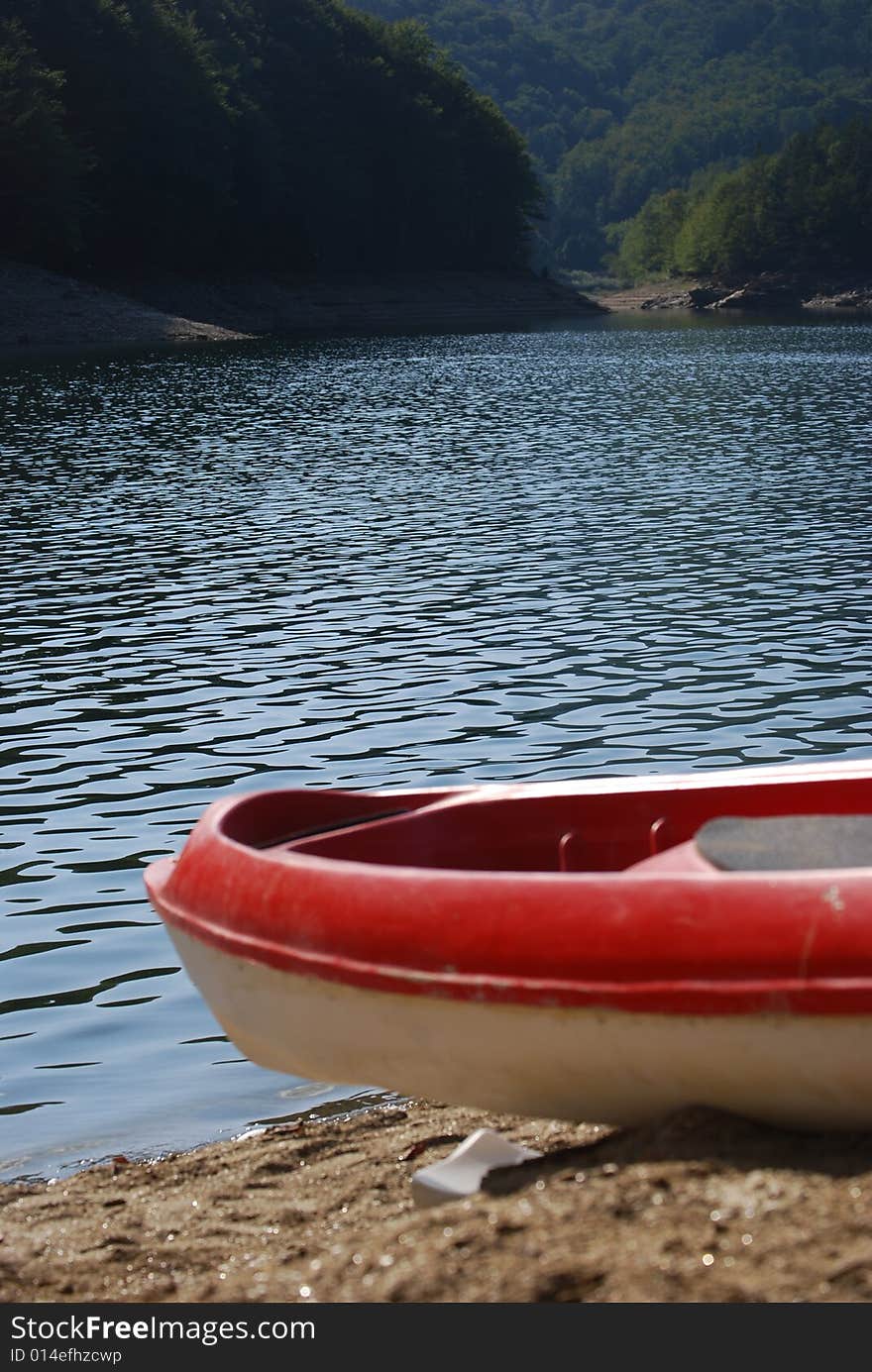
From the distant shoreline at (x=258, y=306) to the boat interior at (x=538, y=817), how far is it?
55.8 metres

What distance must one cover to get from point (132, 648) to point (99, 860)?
18.0 ft

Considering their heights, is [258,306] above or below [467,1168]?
above

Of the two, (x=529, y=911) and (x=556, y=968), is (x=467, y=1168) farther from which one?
(x=529, y=911)

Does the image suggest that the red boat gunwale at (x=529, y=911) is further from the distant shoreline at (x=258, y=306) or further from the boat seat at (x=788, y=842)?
the distant shoreline at (x=258, y=306)

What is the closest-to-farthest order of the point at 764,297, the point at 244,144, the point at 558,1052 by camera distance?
the point at 558,1052 < the point at 244,144 < the point at 764,297

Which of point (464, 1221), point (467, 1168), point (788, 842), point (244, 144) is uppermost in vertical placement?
point (244, 144)

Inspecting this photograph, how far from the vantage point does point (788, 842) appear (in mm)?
5586

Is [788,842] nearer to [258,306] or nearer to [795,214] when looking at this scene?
[258,306]

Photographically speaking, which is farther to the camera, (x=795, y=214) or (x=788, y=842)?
(x=795, y=214)

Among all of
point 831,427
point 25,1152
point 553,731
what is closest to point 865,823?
point 25,1152

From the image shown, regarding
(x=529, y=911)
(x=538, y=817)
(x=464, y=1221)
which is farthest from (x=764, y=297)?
(x=464, y=1221)

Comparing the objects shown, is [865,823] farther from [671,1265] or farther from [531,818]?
[671,1265]

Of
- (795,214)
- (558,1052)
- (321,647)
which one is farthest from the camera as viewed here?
(795,214)

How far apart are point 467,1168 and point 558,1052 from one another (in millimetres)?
477
